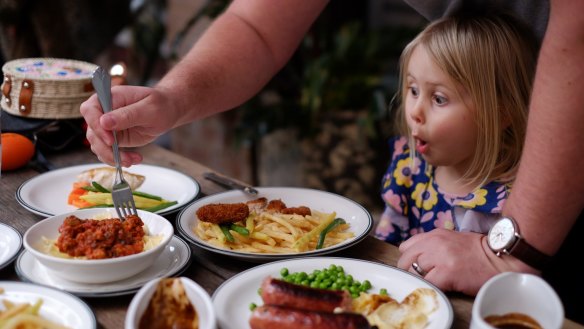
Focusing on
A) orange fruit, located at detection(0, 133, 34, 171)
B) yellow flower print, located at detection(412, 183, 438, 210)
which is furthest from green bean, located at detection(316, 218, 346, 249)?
orange fruit, located at detection(0, 133, 34, 171)

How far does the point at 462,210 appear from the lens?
6.78 feet

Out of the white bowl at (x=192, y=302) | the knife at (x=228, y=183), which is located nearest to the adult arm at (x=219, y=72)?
the knife at (x=228, y=183)

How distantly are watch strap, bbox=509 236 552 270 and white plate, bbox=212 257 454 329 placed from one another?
217 millimetres

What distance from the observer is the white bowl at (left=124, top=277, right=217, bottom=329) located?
1.12m

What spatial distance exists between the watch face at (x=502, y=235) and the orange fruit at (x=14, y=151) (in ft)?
4.96

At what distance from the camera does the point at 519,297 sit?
3.88 ft

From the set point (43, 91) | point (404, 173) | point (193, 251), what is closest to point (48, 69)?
point (43, 91)

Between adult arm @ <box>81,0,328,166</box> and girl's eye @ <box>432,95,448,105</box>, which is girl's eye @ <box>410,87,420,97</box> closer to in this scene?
girl's eye @ <box>432,95,448,105</box>

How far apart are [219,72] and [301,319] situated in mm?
1219

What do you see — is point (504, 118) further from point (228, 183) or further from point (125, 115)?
point (125, 115)

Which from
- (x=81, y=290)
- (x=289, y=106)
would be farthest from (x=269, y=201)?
(x=289, y=106)

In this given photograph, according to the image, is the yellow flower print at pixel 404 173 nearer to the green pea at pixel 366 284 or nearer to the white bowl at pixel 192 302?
the green pea at pixel 366 284

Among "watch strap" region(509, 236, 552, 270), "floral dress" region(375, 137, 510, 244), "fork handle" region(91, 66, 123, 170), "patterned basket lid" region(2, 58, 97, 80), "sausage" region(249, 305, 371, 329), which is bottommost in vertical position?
"floral dress" region(375, 137, 510, 244)

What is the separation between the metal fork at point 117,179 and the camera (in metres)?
1.68
